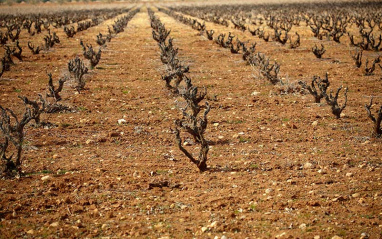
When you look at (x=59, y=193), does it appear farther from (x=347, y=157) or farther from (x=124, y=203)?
(x=347, y=157)

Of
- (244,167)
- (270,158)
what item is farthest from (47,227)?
(270,158)

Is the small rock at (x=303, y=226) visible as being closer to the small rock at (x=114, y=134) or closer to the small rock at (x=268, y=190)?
the small rock at (x=268, y=190)

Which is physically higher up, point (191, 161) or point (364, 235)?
point (364, 235)

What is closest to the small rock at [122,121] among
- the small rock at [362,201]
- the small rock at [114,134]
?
the small rock at [114,134]

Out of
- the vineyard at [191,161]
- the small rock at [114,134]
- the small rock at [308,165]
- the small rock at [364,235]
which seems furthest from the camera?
the small rock at [114,134]

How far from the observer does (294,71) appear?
12461 millimetres

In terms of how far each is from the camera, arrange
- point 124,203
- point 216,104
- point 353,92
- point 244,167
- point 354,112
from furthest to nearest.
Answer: point 353,92, point 216,104, point 354,112, point 244,167, point 124,203

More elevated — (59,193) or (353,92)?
(353,92)

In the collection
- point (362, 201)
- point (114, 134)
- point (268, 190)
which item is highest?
point (362, 201)

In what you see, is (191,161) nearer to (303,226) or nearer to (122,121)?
(303,226)

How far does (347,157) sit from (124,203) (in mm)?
3327

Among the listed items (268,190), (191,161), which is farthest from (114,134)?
(268,190)

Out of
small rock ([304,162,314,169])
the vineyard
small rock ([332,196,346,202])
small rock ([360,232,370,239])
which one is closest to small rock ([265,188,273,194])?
the vineyard

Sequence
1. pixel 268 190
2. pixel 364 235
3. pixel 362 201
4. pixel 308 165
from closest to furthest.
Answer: pixel 364 235 < pixel 362 201 < pixel 268 190 < pixel 308 165
